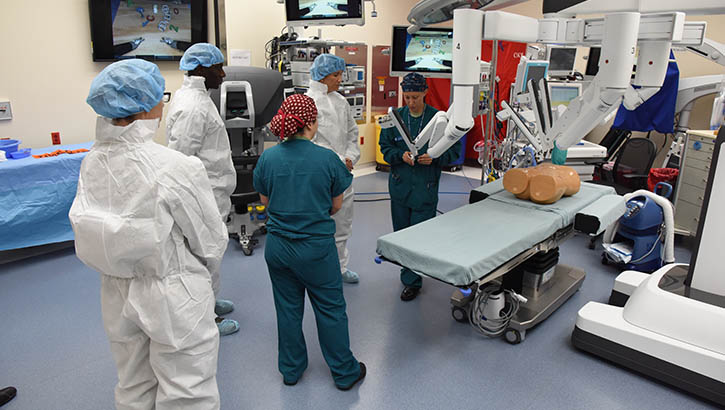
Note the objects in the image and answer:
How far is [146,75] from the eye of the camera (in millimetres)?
1647

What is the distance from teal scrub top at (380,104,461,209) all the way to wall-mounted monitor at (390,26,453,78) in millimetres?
1082

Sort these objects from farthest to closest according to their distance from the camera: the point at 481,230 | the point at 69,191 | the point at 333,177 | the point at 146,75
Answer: the point at 69,191 < the point at 481,230 < the point at 333,177 < the point at 146,75

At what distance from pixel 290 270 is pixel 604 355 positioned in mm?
1882

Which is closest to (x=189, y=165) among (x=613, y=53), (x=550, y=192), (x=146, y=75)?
(x=146, y=75)

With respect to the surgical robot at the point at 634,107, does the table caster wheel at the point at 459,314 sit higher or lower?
lower

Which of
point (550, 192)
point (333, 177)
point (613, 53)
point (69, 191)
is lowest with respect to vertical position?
point (69, 191)

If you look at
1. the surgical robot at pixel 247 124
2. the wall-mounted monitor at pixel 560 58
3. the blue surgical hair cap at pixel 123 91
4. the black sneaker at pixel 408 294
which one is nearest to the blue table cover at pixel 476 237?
the black sneaker at pixel 408 294

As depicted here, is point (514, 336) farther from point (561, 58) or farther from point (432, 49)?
point (561, 58)

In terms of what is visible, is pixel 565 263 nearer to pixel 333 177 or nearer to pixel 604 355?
pixel 604 355

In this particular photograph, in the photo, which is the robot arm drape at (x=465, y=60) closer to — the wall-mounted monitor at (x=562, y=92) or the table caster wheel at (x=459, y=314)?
the table caster wheel at (x=459, y=314)

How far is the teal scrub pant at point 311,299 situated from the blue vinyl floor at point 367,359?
0.42 feet

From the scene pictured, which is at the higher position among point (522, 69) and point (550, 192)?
point (522, 69)

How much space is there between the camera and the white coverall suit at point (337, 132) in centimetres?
356

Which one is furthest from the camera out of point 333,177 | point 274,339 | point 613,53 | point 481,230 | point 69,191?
point 69,191
